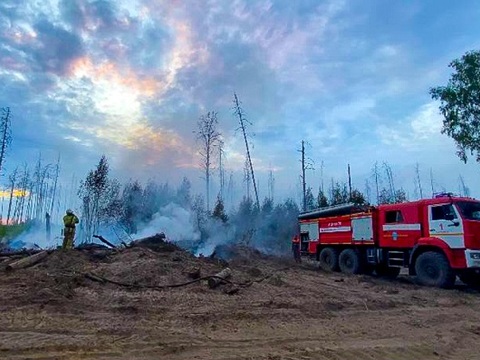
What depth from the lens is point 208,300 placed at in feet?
31.0

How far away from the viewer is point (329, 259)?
756 inches

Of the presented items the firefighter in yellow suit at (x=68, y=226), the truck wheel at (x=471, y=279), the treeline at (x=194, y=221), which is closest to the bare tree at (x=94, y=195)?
the treeline at (x=194, y=221)

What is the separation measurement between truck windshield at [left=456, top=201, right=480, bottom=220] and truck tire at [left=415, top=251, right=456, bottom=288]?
61.7 inches

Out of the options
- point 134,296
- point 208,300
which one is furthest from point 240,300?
point 134,296

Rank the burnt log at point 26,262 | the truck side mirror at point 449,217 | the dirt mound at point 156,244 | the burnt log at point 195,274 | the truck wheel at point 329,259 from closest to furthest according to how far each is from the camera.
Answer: the burnt log at point 195,274 → the burnt log at point 26,262 → the truck side mirror at point 449,217 → the dirt mound at point 156,244 → the truck wheel at point 329,259

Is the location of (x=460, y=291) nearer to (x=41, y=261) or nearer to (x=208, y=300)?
(x=208, y=300)

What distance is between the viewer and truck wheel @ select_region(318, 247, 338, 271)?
18.7 metres

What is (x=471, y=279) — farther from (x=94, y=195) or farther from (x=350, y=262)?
(x=94, y=195)

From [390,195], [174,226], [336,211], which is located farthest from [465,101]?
[390,195]

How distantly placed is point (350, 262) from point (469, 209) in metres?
5.91

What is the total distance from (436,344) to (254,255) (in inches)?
580

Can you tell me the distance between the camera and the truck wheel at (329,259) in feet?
61.5

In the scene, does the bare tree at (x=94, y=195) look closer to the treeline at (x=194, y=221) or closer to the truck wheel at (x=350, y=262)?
the treeline at (x=194, y=221)

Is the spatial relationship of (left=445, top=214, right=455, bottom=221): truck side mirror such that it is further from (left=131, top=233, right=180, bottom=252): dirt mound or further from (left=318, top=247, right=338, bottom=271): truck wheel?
(left=131, top=233, right=180, bottom=252): dirt mound
